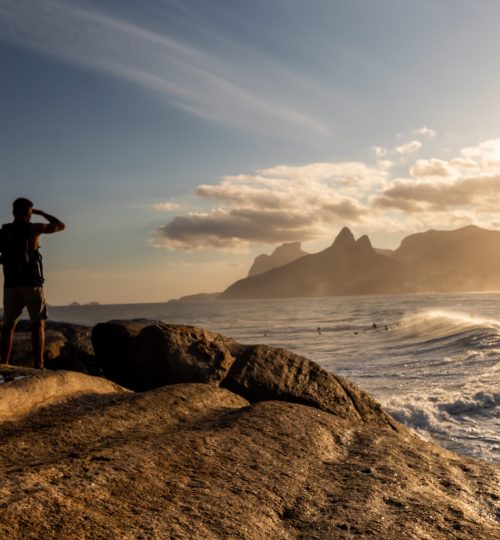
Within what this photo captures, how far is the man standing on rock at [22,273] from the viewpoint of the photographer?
6.93 m

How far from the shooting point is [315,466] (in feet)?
12.7

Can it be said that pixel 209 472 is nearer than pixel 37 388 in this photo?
Yes

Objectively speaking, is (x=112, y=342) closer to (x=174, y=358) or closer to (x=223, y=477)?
(x=174, y=358)

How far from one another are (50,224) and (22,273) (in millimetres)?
769

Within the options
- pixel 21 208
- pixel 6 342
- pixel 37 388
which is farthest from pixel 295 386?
pixel 21 208

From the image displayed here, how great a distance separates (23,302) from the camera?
280 inches

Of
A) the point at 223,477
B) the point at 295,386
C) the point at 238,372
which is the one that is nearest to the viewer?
→ the point at 223,477

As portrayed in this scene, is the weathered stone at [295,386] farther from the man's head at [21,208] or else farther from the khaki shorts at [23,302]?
the man's head at [21,208]

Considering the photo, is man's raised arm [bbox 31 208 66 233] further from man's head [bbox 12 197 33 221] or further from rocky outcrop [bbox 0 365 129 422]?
rocky outcrop [bbox 0 365 129 422]

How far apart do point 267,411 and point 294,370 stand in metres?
2.07

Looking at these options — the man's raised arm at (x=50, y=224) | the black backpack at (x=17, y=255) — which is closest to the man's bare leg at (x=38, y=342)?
the black backpack at (x=17, y=255)

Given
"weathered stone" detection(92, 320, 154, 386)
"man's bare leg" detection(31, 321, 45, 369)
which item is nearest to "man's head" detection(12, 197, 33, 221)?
"man's bare leg" detection(31, 321, 45, 369)

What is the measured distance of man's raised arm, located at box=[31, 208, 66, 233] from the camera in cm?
711

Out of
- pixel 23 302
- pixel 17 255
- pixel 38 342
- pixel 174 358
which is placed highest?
pixel 17 255
